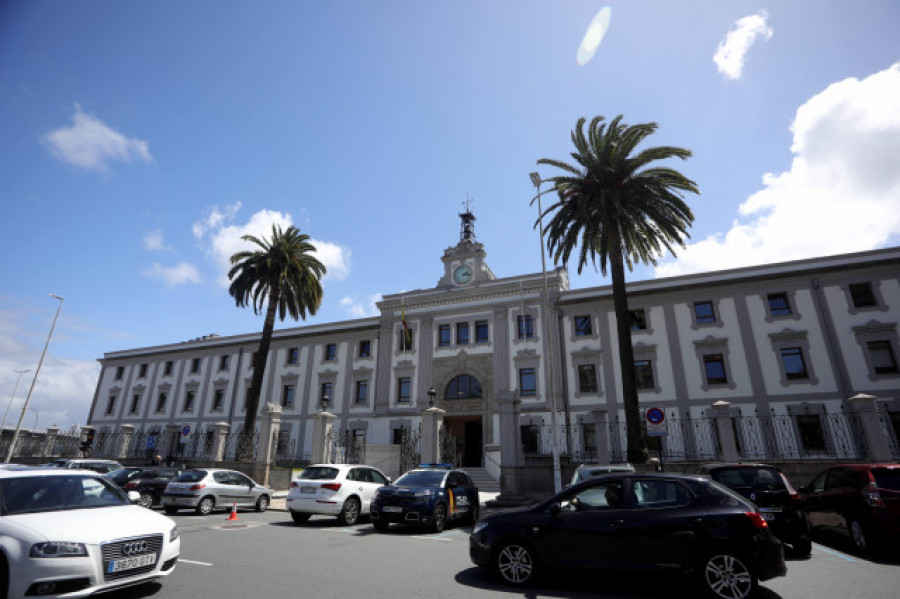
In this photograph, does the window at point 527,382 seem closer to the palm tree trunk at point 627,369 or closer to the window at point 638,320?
the window at point 638,320

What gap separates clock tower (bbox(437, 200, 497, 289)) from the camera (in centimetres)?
3325

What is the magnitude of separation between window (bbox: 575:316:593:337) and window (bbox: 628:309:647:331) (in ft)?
8.37

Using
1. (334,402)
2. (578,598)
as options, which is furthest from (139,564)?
(334,402)

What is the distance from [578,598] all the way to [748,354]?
2443 centimetres

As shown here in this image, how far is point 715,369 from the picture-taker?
25.2 meters

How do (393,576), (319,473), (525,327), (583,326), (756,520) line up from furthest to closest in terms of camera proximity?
1. (525,327)
2. (583,326)
3. (319,473)
4. (393,576)
5. (756,520)

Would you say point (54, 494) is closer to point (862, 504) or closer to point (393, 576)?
point (393, 576)

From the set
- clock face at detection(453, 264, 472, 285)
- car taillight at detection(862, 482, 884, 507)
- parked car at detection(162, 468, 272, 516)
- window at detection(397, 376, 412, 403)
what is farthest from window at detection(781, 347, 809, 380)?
parked car at detection(162, 468, 272, 516)

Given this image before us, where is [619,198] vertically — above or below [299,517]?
above

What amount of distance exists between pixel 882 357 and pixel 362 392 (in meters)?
30.9

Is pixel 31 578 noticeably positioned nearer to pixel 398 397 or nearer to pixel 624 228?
pixel 624 228

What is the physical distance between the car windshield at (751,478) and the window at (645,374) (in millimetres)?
18169

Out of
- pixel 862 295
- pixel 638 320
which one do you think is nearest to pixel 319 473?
pixel 638 320

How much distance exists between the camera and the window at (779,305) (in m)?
25.0
